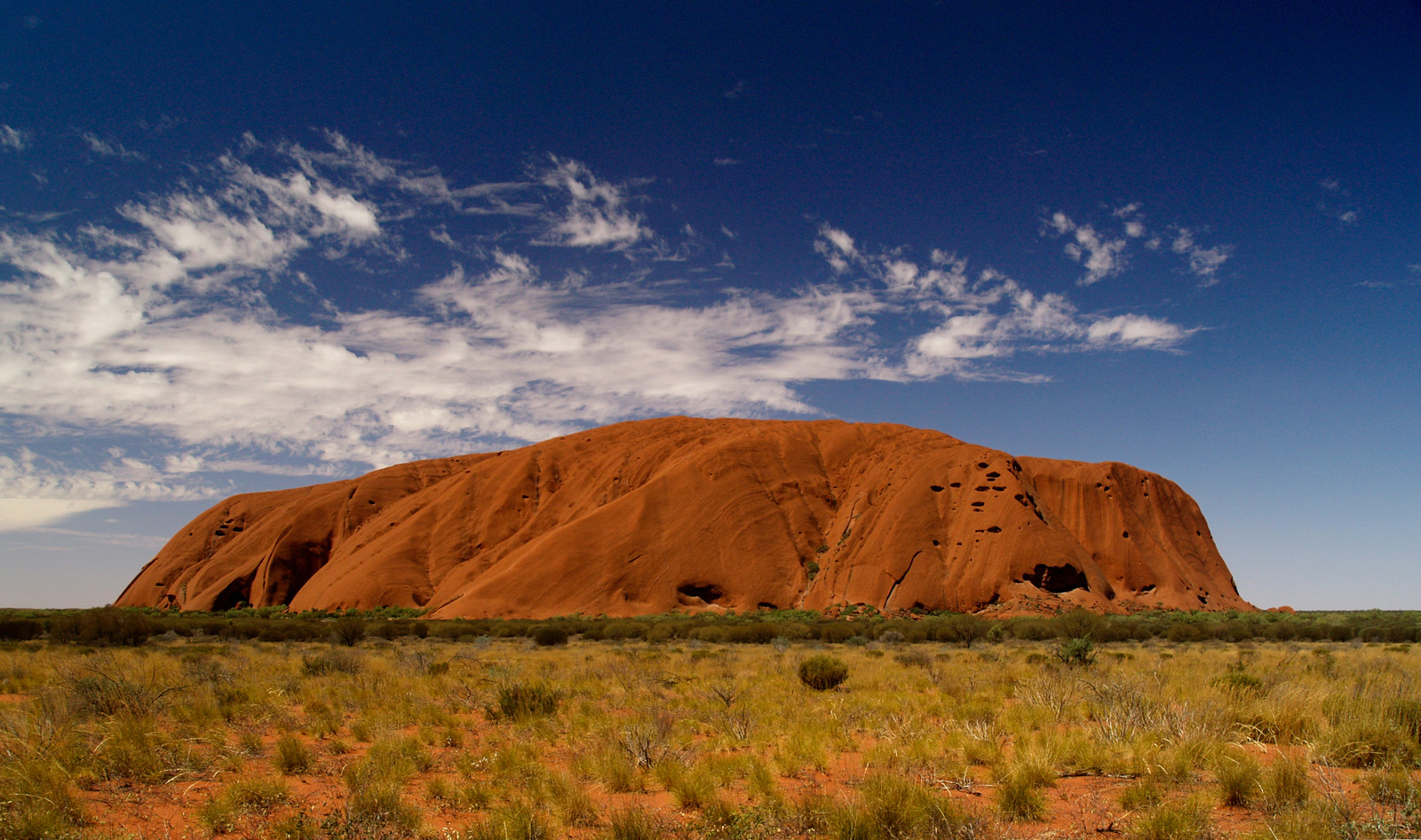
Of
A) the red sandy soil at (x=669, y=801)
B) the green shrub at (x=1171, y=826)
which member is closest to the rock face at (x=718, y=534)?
the red sandy soil at (x=669, y=801)

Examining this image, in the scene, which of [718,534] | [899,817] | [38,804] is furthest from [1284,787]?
[718,534]

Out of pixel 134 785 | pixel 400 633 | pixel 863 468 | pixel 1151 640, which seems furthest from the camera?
pixel 863 468

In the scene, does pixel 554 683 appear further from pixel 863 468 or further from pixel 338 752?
pixel 863 468

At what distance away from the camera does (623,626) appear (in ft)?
117

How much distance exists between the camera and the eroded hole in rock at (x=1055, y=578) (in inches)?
2077

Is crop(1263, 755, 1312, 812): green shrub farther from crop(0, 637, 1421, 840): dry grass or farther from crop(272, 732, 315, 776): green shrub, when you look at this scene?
crop(272, 732, 315, 776): green shrub

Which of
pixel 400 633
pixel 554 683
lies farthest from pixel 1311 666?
pixel 400 633

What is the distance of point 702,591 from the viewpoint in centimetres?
5438

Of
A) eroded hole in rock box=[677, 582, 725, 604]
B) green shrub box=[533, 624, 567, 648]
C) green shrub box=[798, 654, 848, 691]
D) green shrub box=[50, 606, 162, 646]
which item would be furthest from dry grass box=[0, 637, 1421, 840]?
eroded hole in rock box=[677, 582, 725, 604]

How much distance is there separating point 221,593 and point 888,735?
7864 cm

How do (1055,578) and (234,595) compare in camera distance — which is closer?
(1055,578)

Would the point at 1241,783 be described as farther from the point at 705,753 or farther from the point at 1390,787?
the point at 705,753

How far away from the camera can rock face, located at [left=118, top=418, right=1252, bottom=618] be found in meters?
53.3

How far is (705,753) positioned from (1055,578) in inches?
2047
